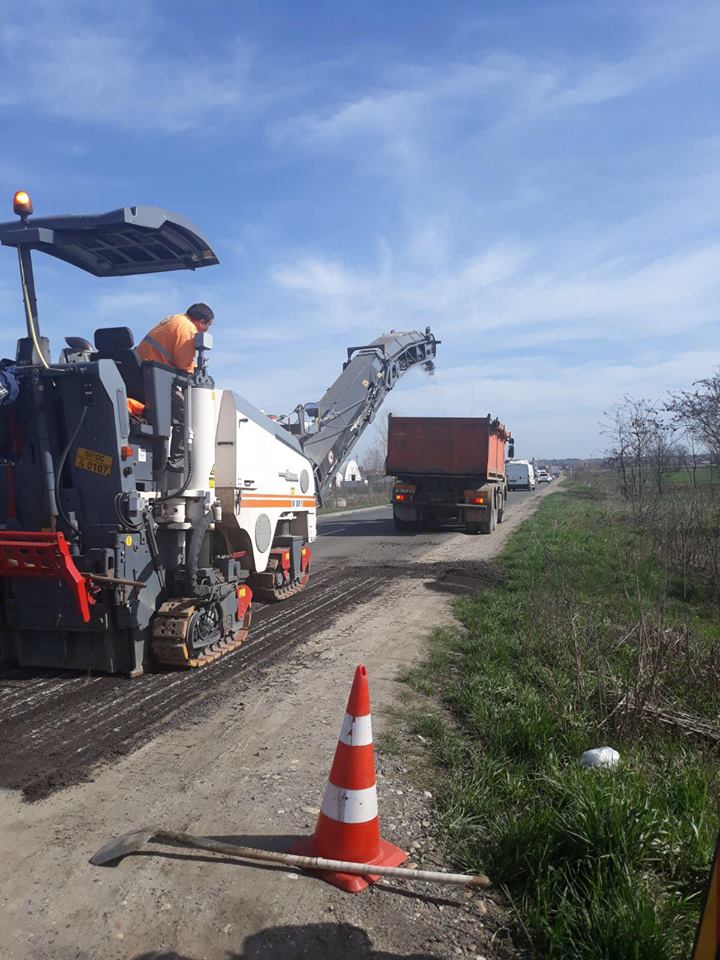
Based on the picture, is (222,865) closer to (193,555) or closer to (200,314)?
(193,555)

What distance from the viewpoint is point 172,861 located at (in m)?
3.21

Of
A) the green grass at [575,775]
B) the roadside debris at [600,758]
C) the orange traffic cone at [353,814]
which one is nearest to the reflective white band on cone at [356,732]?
the orange traffic cone at [353,814]

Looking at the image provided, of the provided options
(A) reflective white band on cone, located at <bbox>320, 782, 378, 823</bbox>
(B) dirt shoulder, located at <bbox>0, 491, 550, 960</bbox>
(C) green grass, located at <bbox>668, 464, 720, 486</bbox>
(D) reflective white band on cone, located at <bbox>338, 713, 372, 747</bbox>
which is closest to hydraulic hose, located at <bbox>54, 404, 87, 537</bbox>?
(B) dirt shoulder, located at <bbox>0, 491, 550, 960</bbox>

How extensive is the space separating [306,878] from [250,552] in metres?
4.76

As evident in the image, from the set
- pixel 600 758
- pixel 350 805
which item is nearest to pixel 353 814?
pixel 350 805

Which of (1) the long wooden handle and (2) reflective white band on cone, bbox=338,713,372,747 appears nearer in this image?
(1) the long wooden handle

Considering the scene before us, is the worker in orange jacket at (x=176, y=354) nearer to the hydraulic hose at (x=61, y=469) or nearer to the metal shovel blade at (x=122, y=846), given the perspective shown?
the hydraulic hose at (x=61, y=469)

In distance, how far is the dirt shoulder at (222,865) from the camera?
8.95 ft

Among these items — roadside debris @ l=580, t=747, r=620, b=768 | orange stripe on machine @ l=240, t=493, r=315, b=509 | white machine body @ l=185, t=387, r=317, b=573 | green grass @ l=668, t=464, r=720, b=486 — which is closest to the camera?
roadside debris @ l=580, t=747, r=620, b=768

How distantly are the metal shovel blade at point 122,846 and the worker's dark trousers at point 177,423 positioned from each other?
3.63 m

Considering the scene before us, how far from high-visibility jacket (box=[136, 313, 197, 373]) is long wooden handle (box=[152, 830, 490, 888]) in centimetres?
422

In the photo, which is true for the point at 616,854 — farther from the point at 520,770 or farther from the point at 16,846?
the point at 16,846

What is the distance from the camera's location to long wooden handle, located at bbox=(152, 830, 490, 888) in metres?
3.02

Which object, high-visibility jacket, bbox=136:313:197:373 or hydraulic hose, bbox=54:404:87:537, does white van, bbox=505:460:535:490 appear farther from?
hydraulic hose, bbox=54:404:87:537
